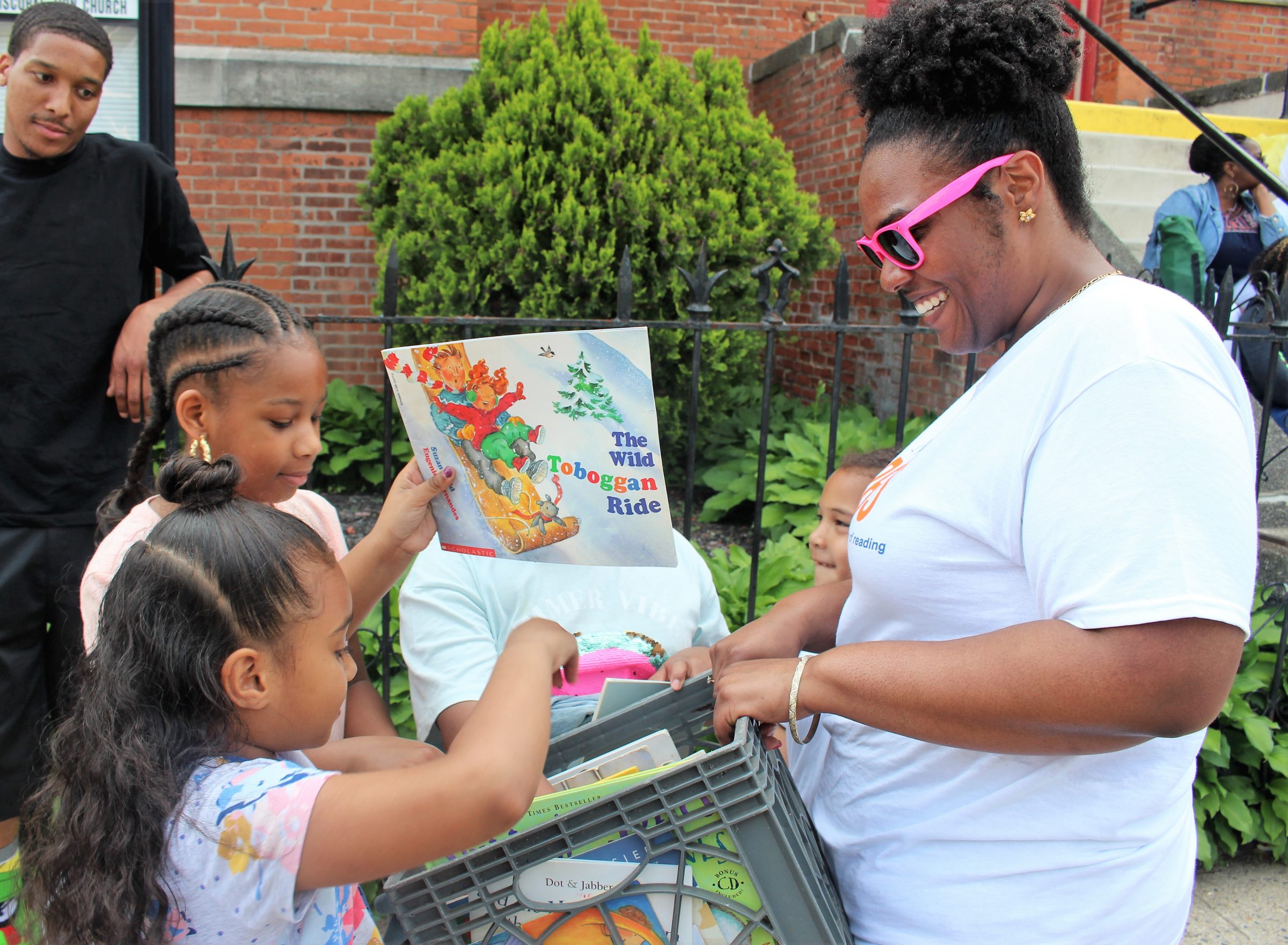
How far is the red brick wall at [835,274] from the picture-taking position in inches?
284

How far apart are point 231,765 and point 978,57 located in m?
1.33

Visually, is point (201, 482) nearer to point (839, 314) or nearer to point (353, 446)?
point (839, 314)

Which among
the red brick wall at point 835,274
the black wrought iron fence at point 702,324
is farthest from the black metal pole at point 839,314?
the red brick wall at point 835,274

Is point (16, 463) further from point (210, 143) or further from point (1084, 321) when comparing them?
point (210, 143)

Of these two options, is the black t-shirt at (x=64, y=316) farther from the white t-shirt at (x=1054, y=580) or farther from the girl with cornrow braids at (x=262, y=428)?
the white t-shirt at (x=1054, y=580)

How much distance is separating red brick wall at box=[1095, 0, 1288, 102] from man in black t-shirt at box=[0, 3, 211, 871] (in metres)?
10.3

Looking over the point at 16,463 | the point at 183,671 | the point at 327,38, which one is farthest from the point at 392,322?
the point at 327,38

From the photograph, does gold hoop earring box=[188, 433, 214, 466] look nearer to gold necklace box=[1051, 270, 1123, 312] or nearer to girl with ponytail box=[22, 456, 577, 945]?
girl with ponytail box=[22, 456, 577, 945]

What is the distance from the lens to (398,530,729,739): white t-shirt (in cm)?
194

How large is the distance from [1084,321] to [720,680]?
2.19 ft

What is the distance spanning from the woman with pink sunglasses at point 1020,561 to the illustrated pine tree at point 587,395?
17.0 inches

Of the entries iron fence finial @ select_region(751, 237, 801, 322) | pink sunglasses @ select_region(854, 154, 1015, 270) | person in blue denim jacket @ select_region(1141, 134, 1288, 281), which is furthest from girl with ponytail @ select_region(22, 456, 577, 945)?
person in blue denim jacket @ select_region(1141, 134, 1288, 281)

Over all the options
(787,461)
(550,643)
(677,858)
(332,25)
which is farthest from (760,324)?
(332,25)

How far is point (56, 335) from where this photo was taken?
2373mm
